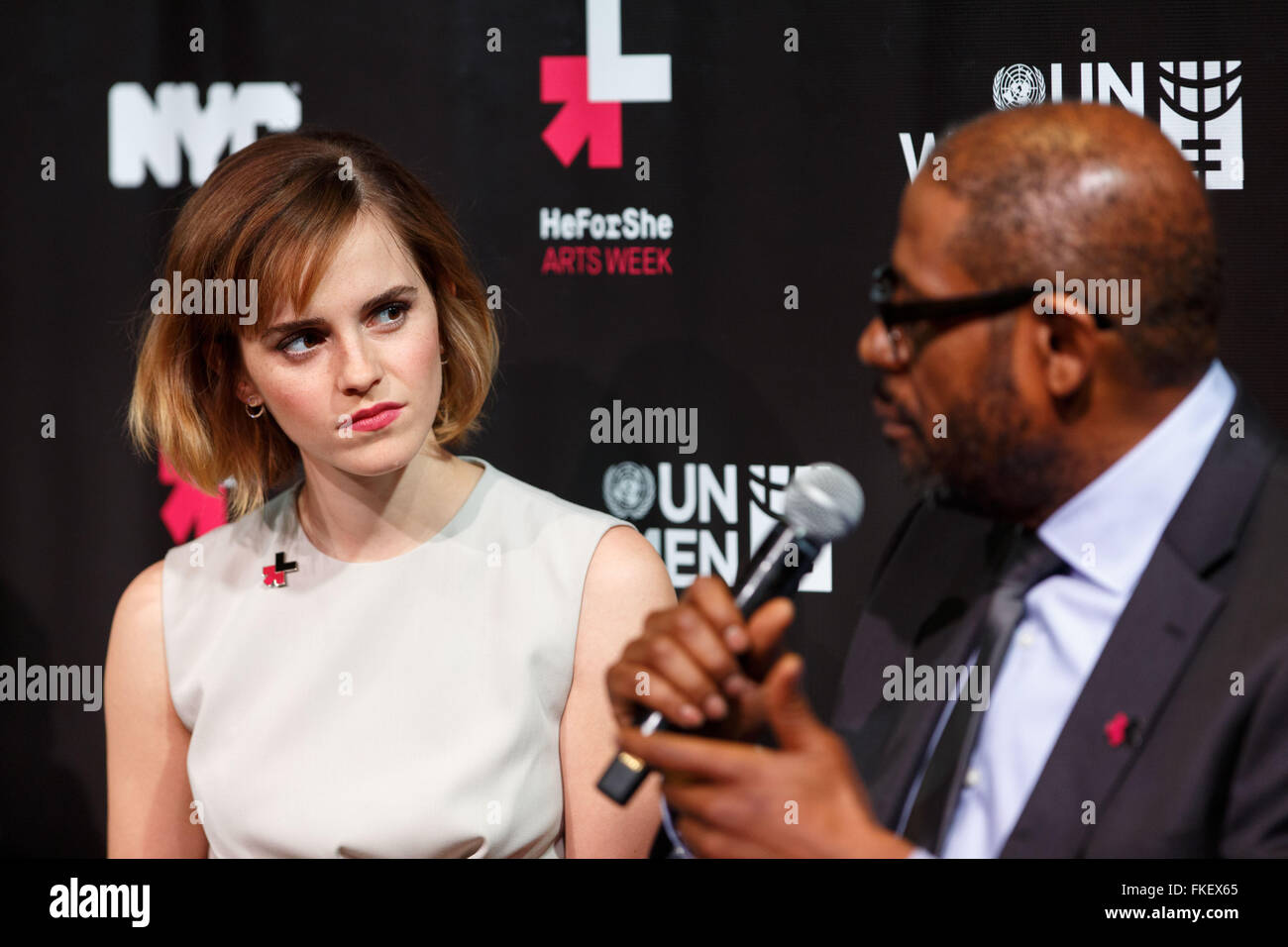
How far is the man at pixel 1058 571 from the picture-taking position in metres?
1.20

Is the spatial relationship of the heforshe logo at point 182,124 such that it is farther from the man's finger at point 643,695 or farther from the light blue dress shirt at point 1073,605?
the light blue dress shirt at point 1073,605

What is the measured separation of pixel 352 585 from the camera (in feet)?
6.07

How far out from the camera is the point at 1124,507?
1365 millimetres

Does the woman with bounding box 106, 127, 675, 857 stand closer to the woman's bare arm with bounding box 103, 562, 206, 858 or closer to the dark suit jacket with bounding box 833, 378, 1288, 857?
the woman's bare arm with bounding box 103, 562, 206, 858

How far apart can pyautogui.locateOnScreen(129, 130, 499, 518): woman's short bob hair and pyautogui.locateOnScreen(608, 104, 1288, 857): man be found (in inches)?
28.9

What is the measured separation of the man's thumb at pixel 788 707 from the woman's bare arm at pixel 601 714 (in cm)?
59

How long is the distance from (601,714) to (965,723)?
0.56m

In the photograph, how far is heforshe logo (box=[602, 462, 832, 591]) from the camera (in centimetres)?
230

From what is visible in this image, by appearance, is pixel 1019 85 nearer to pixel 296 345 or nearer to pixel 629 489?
pixel 629 489

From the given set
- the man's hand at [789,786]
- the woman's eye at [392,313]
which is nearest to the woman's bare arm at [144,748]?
the woman's eye at [392,313]

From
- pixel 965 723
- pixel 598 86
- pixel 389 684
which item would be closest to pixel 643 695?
pixel 965 723

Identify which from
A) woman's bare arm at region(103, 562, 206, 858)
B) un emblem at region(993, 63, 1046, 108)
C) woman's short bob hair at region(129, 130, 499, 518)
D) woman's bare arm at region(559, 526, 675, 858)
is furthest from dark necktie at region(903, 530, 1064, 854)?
woman's bare arm at region(103, 562, 206, 858)
